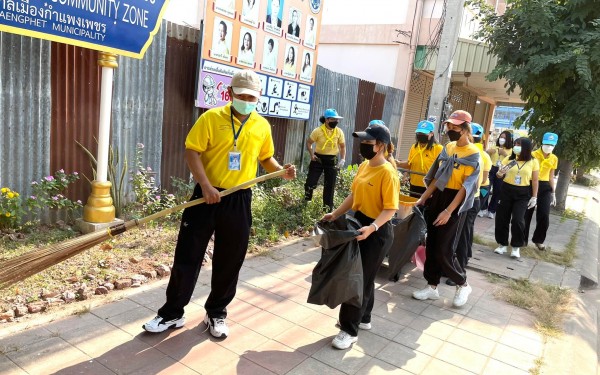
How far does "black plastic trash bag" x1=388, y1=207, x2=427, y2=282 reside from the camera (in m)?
3.91

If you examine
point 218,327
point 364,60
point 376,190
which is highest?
point 364,60

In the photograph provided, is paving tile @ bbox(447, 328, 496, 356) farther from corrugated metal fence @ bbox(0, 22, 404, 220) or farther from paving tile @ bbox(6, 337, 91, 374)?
corrugated metal fence @ bbox(0, 22, 404, 220)

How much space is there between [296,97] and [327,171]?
1873 millimetres

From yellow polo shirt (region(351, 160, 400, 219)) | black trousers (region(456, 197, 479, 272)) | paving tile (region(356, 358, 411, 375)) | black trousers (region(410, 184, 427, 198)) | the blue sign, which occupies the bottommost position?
paving tile (region(356, 358, 411, 375))

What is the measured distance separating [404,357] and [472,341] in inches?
29.9

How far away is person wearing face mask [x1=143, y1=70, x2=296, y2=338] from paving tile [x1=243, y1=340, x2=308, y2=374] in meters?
0.29

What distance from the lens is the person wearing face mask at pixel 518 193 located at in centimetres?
605

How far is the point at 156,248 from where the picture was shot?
15.7ft

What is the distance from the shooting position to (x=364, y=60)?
14195mm

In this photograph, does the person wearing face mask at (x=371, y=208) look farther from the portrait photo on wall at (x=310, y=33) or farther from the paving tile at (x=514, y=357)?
the portrait photo on wall at (x=310, y=33)

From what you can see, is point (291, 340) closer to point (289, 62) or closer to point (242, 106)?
point (242, 106)

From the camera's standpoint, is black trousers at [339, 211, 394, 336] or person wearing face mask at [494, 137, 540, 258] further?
person wearing face mask at [494, 137, 540, 258]

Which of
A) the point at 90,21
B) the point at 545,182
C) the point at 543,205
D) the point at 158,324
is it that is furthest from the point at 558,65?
the point at 158,324

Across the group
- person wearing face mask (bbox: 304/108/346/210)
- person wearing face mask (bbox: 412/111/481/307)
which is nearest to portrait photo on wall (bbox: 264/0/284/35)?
person wearing face mask (bbox: 304/108/346/210)
